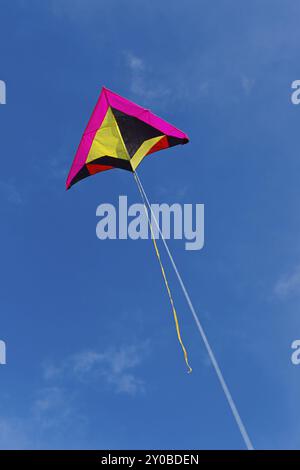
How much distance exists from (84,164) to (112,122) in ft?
4.71

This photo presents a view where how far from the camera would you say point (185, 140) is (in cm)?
1287

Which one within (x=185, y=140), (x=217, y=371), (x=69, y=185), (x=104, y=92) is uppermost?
(x=104, y=92)

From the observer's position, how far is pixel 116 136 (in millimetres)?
12953

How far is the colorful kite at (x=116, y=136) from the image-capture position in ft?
41.9

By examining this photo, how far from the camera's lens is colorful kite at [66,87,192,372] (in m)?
12.8

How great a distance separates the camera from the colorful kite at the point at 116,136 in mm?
12781

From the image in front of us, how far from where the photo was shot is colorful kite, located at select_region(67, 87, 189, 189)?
1278cm

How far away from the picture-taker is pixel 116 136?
42.5 ft
